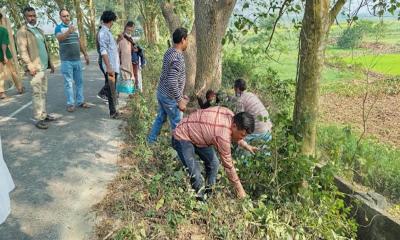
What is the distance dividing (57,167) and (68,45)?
8.17 ft

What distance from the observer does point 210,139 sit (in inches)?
149

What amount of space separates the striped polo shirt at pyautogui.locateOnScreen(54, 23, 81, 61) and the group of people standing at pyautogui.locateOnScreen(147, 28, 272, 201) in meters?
2.27

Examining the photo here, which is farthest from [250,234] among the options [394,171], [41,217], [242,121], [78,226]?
[394,171]

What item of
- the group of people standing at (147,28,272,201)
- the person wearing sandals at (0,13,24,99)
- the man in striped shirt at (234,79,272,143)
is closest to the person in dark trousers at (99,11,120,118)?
the group of people standing at (147,28,272,201)

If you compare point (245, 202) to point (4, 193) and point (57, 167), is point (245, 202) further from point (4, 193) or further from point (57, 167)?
point (57, 167)

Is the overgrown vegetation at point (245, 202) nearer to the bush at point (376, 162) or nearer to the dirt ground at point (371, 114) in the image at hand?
the bush at point (376, 162)

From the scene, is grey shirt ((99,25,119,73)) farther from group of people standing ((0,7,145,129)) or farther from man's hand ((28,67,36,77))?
man's hand ((28,67,36,77))

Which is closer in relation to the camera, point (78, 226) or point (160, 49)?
point (78, 226)

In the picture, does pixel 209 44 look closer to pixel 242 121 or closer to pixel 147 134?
pixel 147 134

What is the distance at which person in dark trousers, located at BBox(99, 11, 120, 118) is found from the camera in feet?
19.6

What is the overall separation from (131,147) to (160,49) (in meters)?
11.5

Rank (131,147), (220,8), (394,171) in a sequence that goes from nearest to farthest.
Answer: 1. (131,147)
2. (394,171)
3. (220,8)

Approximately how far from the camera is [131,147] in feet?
18.2

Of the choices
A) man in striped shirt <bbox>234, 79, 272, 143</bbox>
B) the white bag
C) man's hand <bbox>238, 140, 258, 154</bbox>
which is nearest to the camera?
the white bag
